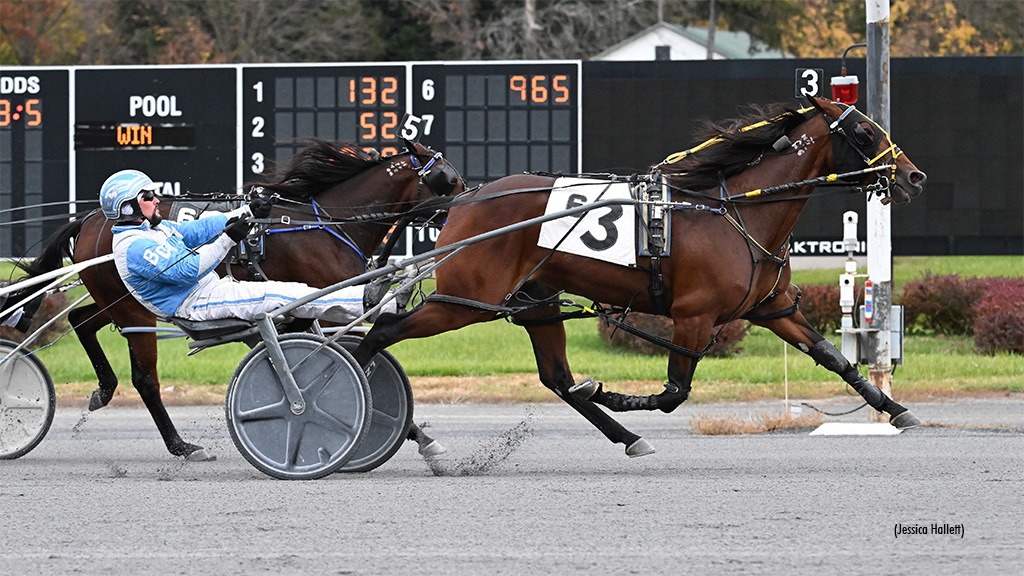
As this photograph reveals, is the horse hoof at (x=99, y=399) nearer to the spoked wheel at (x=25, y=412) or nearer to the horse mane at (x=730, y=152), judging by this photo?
the spoked wheel at (x=25, y=412)

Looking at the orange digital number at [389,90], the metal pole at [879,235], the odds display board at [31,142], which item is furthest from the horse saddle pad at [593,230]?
the odds display board at [31,142]

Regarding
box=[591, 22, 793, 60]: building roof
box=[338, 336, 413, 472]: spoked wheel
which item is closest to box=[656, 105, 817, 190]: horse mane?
box=[338, 336, 413, 472]: spoked wheel

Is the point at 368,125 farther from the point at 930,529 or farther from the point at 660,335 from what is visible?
the point at 930,529

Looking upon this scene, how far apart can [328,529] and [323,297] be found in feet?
6.65

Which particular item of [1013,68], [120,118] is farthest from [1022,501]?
[120,118]

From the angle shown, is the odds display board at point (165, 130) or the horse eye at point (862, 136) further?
the odds display board at point (165, 130)

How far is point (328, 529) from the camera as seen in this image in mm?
5637

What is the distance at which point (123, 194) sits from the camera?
7.47m

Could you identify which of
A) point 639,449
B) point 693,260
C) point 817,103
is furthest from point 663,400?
point 817,103

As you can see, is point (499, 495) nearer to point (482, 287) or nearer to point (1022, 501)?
point (482, 287)

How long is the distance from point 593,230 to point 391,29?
1333 inches

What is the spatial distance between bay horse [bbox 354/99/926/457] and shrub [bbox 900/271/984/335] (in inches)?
386

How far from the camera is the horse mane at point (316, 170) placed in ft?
29.7

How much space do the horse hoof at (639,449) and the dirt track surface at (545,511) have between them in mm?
90
